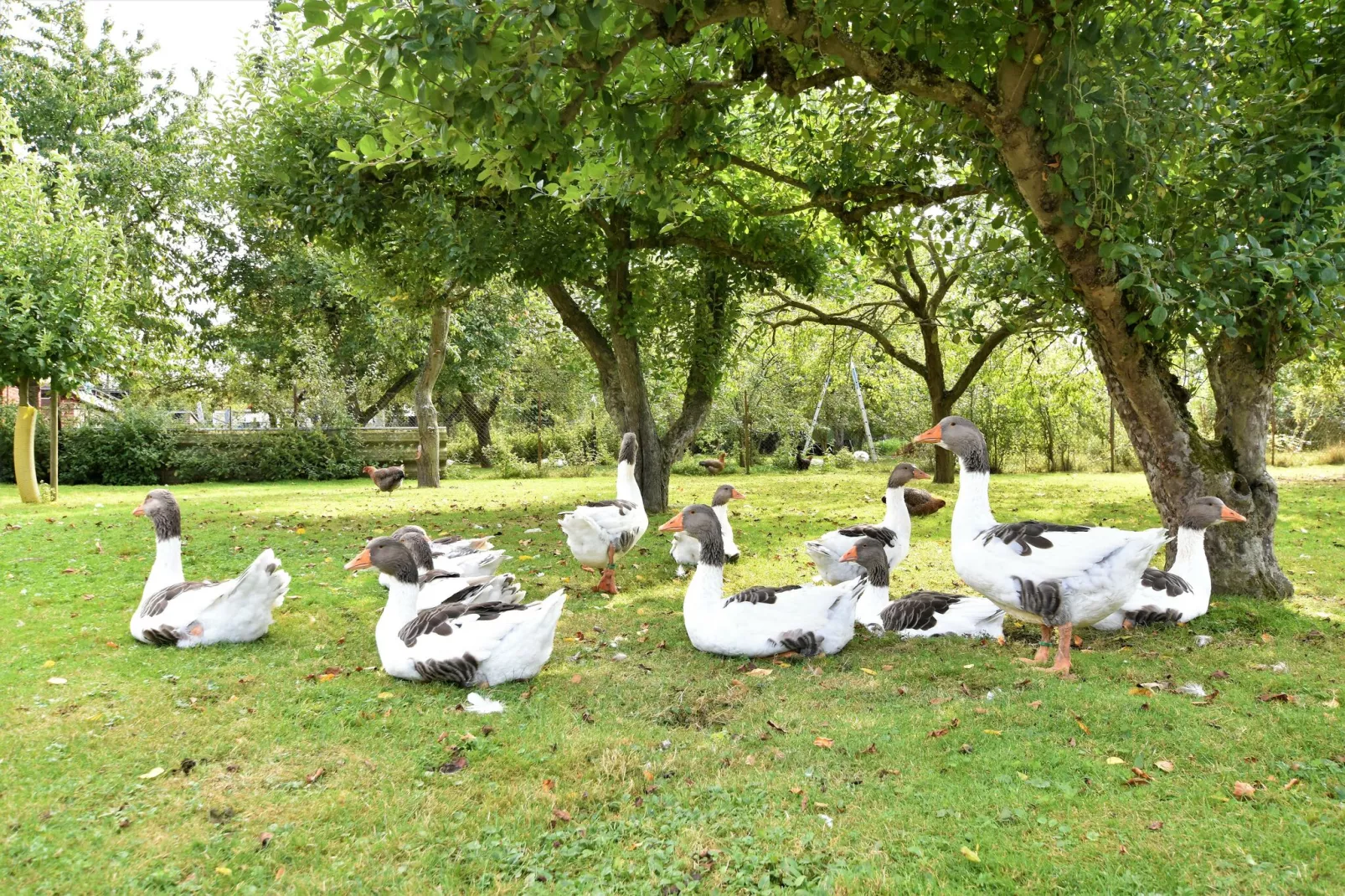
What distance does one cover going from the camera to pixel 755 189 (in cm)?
1411

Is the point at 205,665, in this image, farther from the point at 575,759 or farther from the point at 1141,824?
the point at 1141,824

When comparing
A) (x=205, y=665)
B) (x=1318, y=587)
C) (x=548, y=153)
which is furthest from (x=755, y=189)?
(x=205, y=665)

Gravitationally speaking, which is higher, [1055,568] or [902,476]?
[902,476]

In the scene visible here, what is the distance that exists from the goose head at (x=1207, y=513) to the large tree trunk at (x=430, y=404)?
17648 millimetres

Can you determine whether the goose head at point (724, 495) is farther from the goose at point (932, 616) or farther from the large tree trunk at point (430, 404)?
the large tree trunk at point (430, 404)

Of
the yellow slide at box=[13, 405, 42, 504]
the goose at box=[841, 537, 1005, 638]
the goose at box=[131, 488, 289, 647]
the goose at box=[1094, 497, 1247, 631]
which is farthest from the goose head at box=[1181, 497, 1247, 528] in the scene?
the yellow slide at box=[13, 405, 42, 504]

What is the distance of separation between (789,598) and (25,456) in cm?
1707

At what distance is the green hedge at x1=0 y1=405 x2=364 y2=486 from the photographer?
2242 centimetres

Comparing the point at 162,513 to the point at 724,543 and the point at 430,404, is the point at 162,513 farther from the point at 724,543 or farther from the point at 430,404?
the point at 430,404

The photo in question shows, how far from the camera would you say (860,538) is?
816 centimetres

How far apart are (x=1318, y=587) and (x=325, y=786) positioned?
32.1 feet

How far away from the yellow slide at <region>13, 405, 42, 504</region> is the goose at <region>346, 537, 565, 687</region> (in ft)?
46.2

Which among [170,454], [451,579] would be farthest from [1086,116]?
[170,454]

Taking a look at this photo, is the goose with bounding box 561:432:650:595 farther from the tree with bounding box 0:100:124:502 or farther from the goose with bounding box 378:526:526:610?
the tree with bounding box 0:100:124:502
